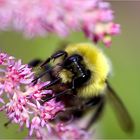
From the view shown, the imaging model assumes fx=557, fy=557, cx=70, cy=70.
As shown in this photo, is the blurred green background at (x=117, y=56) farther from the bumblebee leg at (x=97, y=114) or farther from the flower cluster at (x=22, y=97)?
the flower cluster at (x=22, y=97)

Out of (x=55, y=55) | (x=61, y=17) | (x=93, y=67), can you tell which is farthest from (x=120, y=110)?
(x=61, y=17)

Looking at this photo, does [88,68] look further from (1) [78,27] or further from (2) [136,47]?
(2) [136,47]

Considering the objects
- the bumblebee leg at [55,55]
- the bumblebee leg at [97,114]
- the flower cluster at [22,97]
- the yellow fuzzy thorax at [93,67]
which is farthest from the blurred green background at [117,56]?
the flower cluster at [22,97]

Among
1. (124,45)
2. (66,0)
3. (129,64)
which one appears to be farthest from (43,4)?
(124,45)

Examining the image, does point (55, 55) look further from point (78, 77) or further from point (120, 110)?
point (120, 110)

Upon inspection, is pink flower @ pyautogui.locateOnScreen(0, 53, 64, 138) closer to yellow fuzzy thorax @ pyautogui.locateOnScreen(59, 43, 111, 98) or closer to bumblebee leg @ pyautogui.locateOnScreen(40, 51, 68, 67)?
bumblebee leg @ pyautogui.locateOnScreen(40, 51, 68, 67)

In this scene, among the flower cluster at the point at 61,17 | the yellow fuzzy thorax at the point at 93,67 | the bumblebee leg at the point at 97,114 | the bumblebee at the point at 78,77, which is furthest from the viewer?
the bumblebee leg at the point at 97,114
